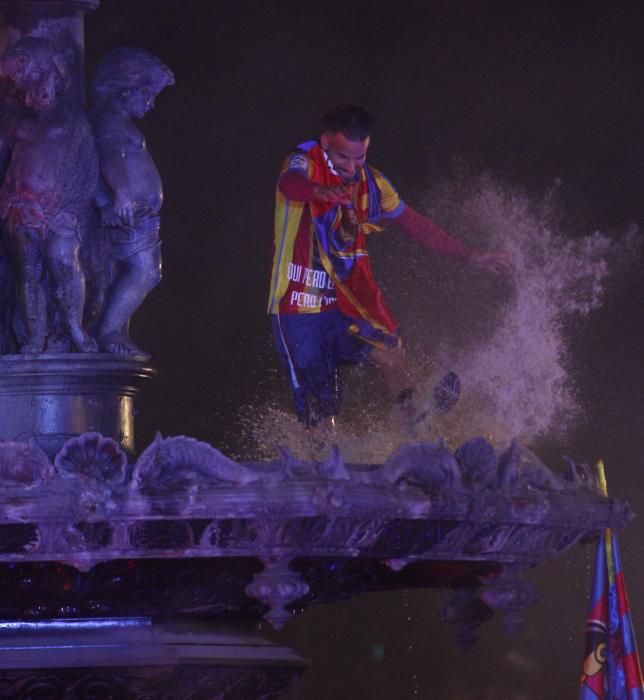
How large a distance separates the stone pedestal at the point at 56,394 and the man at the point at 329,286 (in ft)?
3.58

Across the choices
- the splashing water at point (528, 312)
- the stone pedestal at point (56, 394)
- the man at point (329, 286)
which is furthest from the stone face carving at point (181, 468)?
the splashing water at point (528, 312)

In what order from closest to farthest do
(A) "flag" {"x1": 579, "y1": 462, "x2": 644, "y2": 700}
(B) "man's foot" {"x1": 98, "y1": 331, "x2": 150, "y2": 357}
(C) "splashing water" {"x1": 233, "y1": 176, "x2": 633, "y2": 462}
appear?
(B) "man's foot" {"x1": 98, "y1": 331, "x2": 150, "y2": 357} < (A) "flag" {"x1": 579, "y1": 462, "x2": 644, "y2": 700} < (C) "splashing water" {"x1": 233, "y1": 176, "x2": 633, "y2": 462}

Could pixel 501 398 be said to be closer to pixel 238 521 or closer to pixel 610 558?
pixel 610 558

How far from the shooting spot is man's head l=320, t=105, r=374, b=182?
7.76 metres

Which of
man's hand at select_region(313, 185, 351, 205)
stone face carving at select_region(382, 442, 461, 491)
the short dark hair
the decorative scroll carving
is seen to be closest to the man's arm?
the short dark hair

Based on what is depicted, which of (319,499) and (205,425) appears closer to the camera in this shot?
(319,499)

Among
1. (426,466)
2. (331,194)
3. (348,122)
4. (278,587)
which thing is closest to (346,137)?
(348,122)

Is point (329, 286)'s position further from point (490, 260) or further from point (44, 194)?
point (44, 194)

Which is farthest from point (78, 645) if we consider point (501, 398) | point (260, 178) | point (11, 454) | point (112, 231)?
point (260, 178)

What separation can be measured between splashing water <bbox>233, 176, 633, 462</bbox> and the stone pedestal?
292 centimetres

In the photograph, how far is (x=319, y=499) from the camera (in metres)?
5.88

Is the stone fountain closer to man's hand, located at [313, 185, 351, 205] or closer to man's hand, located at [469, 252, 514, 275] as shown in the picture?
man's hand, located at [313, 185, 351, 205]

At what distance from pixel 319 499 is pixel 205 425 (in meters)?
4.94

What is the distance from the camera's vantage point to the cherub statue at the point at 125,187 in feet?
23.4
